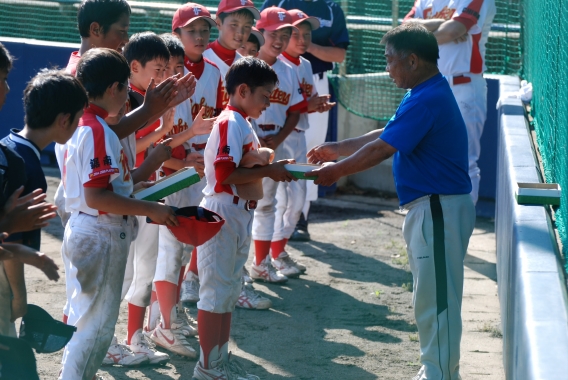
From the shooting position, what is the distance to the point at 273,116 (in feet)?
19.8

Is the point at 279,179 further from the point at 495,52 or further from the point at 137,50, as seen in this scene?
the point at 495,52

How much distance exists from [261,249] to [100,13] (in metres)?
2.45

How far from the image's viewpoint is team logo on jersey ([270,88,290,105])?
6.02m

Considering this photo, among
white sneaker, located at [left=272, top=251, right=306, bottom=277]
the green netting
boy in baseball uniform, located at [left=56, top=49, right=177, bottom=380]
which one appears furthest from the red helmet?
white sneaker, located at [left=272, top=251, right=306, bottom=277]

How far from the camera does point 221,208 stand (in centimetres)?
413

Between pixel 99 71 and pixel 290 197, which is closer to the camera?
pixel 99 71

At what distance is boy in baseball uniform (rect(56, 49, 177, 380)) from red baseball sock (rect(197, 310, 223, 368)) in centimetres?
63

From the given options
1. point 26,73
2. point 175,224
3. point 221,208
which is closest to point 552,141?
point 221,208

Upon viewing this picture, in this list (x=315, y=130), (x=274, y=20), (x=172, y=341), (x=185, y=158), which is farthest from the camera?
(x=315, y=130)

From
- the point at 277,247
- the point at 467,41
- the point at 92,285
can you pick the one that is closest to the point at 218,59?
the point at 277,247

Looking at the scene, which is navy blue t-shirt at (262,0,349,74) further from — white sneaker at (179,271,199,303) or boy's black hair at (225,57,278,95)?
boy's black hair at (225,57,278,95)

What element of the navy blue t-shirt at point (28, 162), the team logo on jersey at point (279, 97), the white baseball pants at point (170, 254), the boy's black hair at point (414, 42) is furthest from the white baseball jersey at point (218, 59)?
the navy blue t-shirt at point (28, 162)

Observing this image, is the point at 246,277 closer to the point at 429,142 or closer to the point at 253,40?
the point at 253,40

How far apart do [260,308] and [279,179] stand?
167 cm
